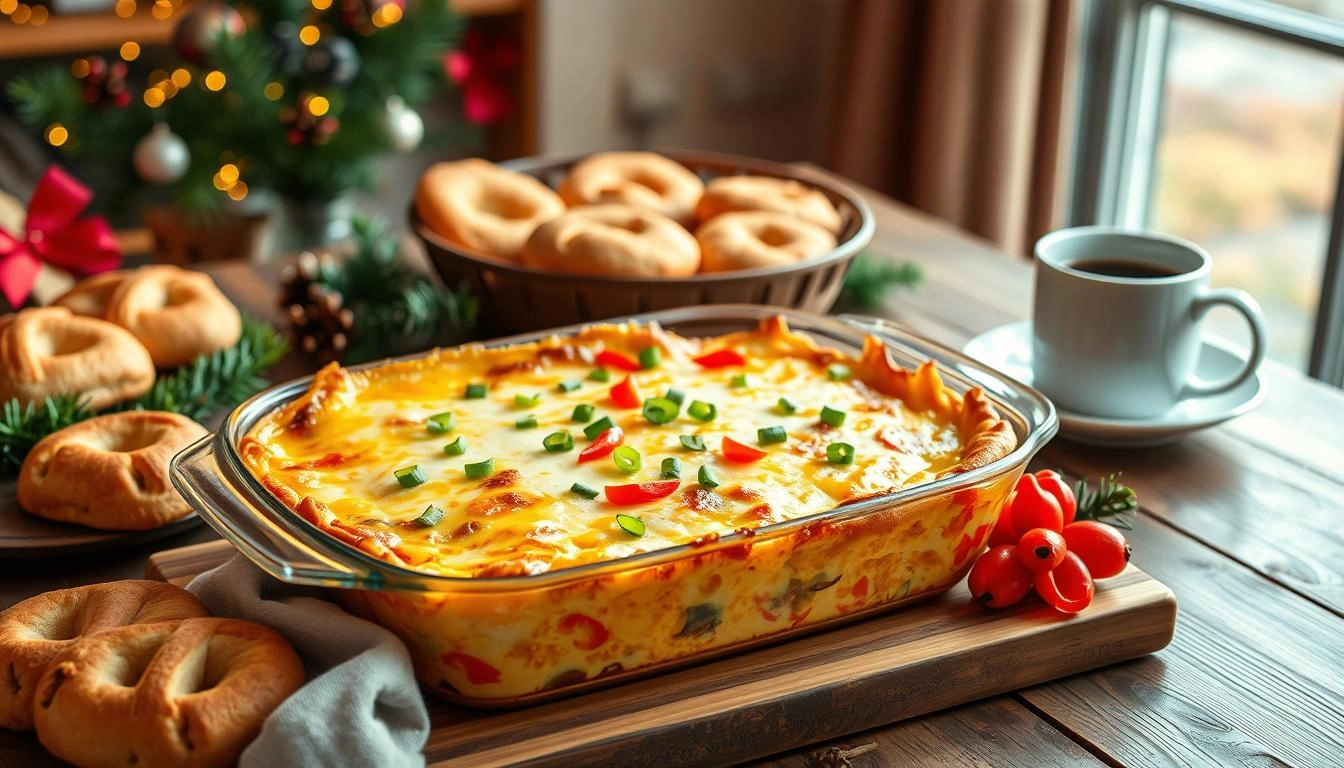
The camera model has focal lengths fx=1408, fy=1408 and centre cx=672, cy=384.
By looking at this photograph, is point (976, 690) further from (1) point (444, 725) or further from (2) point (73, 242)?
(2) point (73, 242)

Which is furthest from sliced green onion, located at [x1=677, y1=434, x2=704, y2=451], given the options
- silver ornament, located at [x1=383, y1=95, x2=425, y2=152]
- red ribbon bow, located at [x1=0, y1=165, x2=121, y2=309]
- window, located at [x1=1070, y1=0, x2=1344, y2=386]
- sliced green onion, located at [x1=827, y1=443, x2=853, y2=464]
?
window, located at [x1=1070, y1=0, x2=1344, y2=386]

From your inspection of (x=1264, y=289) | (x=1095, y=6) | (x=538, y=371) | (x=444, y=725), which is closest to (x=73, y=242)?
(x=538, y=371)

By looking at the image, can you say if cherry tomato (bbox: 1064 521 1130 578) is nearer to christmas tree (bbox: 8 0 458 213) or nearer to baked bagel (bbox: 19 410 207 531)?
A: baked bagel (bbox: 19 410 207 531)

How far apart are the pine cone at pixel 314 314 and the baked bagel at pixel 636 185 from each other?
1.18 feet

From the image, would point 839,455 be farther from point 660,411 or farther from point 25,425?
point 25,425

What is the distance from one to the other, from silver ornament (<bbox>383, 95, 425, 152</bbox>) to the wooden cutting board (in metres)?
1.53

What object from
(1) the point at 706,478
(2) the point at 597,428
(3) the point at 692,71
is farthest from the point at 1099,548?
(3) the point at 692,71

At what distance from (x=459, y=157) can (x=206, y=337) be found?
238 cm

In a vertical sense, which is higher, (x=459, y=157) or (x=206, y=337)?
(x=206, y=337)

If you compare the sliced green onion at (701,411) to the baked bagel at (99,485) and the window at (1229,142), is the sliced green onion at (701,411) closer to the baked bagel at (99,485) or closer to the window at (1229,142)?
the baked bagel at (99,485)

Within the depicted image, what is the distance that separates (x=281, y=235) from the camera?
2994 mm

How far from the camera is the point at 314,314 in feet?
5.57

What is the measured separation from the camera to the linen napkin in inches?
35.8

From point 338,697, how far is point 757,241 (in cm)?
95
